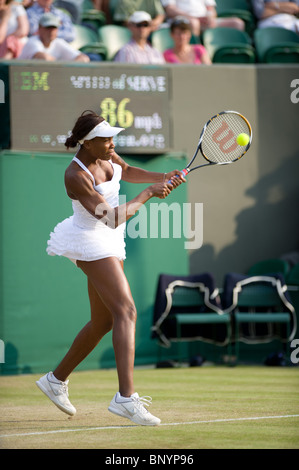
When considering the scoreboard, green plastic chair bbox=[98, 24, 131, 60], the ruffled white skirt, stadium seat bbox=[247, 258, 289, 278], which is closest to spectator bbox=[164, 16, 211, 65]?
green plastic chair bbox=[98, 24, 131, 60]

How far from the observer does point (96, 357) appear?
914cm

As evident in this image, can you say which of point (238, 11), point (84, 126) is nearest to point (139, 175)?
point (84, 126)

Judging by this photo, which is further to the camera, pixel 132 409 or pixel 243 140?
pixel 243 140

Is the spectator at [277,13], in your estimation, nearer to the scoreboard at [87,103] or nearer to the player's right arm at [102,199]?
the scoreboard at [87,103]

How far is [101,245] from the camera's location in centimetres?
469

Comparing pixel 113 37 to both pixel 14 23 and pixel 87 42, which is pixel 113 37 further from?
pixel 14 23

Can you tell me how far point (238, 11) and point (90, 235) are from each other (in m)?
7.68

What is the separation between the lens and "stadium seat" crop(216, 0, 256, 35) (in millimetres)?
11500

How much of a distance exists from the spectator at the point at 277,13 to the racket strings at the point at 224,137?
6.14 m

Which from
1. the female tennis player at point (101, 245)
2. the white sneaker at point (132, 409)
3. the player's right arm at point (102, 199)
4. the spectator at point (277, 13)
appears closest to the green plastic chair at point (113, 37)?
the spectator at point (277, 13)

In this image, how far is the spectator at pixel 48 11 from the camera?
32.6 ft

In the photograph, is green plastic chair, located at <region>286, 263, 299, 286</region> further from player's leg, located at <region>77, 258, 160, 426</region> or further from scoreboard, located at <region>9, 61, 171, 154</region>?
player's leg, located at <region>77, 258, 160, 426</region>

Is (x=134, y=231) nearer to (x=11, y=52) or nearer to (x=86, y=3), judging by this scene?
(x=11, y=52)
